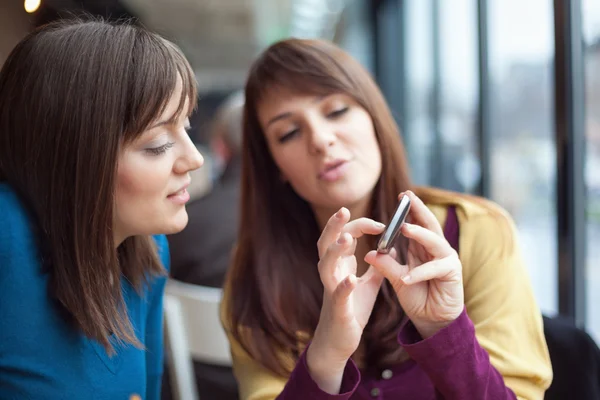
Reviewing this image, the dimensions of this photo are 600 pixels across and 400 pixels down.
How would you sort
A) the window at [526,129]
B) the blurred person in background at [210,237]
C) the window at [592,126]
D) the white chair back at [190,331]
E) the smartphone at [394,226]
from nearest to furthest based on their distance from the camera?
the smartphone at [394,226] < the window at [592,126] < the white chair back at [190,331] < the window at [526,129] < the blurred person in background at [210,237]

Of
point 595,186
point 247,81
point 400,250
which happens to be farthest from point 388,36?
point 400,250

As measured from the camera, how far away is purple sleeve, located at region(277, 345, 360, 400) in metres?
0.72

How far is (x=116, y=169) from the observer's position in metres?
0.71

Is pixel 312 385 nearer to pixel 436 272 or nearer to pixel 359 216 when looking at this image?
pixel 436 272

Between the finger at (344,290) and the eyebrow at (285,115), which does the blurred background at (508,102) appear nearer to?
the eyebrow at (285,115)

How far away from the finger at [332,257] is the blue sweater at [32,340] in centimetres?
31

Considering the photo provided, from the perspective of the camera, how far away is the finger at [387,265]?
2.18 ft

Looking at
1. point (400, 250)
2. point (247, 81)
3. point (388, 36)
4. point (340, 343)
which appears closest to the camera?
point (340, 343)

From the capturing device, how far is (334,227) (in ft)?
2.19

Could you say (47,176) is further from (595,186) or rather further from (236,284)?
(595,186)

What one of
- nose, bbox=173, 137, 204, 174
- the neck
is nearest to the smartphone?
the neck

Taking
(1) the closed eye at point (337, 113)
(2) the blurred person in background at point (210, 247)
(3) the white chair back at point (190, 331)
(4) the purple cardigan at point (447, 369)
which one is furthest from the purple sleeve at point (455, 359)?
(2) the blurred person in background at point (210, 247)

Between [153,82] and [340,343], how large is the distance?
0.38 metres

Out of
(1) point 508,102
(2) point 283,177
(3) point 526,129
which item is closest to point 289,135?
(2) point 283,177
